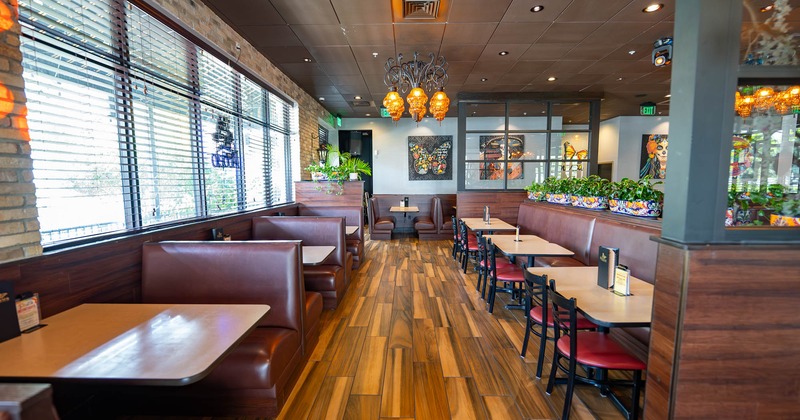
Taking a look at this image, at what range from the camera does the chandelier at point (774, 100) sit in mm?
1558

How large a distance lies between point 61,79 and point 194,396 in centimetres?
214

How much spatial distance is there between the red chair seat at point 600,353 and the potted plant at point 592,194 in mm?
2430

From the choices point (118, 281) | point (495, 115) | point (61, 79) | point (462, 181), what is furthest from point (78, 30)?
point (495, 115)

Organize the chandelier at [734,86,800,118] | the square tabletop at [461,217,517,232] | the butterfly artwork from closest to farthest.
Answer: the chandelier at [734,86,800,118]
the square tabletop at [461,217,517,232]
the butterfly artwork

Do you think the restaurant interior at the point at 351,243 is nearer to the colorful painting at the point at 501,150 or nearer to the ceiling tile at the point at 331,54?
the ceiling tile at the point at 331,54

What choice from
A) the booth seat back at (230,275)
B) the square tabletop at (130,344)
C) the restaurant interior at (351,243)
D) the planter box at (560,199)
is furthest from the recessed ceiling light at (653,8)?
the square tabletop at (130,344)

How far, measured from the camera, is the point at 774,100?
160 centimetres

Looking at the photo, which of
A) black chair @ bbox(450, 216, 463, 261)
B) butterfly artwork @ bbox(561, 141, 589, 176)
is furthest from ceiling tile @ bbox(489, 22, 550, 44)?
butterfly artwork @ bbox(561, 141, 589, 176)

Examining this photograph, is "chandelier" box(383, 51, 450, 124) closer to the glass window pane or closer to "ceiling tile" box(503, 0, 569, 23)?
"ceiling tile" box(503, 0, 569, 23)

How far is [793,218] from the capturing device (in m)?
1.52

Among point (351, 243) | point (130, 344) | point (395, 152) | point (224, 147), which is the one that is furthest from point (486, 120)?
point (130, 344)

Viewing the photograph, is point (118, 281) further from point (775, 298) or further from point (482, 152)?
point (482, 152)

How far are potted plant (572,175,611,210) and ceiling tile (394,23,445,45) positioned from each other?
9.22 feet

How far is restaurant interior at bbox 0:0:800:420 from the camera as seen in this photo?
141cm
